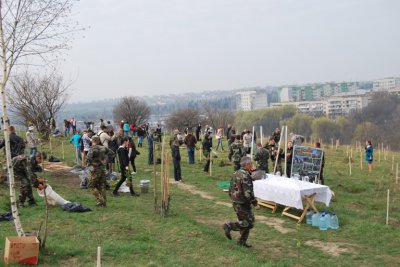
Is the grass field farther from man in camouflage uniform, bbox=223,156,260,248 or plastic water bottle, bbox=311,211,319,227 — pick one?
man in camouflage uniform, bbox=223,156,260,248

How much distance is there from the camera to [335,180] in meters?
20.2

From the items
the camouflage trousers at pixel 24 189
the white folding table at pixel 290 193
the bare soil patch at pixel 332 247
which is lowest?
the bare soil patch at pixel 332 247

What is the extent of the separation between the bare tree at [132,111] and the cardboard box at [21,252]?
46.6 m

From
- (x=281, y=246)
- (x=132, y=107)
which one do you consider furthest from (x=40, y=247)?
(x=132, y=107)

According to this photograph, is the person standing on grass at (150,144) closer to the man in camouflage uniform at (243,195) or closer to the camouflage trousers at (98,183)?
the camouflage trousers at (98,183)

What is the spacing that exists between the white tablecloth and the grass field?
54 centimetres

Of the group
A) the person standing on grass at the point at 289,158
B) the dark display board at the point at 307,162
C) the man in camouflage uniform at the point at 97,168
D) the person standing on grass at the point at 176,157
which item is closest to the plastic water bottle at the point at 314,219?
the dark display board at the point at 307,162

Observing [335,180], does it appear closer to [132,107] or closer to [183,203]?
[183,203]

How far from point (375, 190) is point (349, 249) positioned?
973 centimetres

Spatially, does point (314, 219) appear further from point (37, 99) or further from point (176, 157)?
point (37, 99)

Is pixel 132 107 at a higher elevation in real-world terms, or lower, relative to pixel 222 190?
higher

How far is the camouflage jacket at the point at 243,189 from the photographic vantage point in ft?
28.3

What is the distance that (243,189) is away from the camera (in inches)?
341

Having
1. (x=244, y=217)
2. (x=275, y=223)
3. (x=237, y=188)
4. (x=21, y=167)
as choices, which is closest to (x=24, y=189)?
(x=21, y=167)
